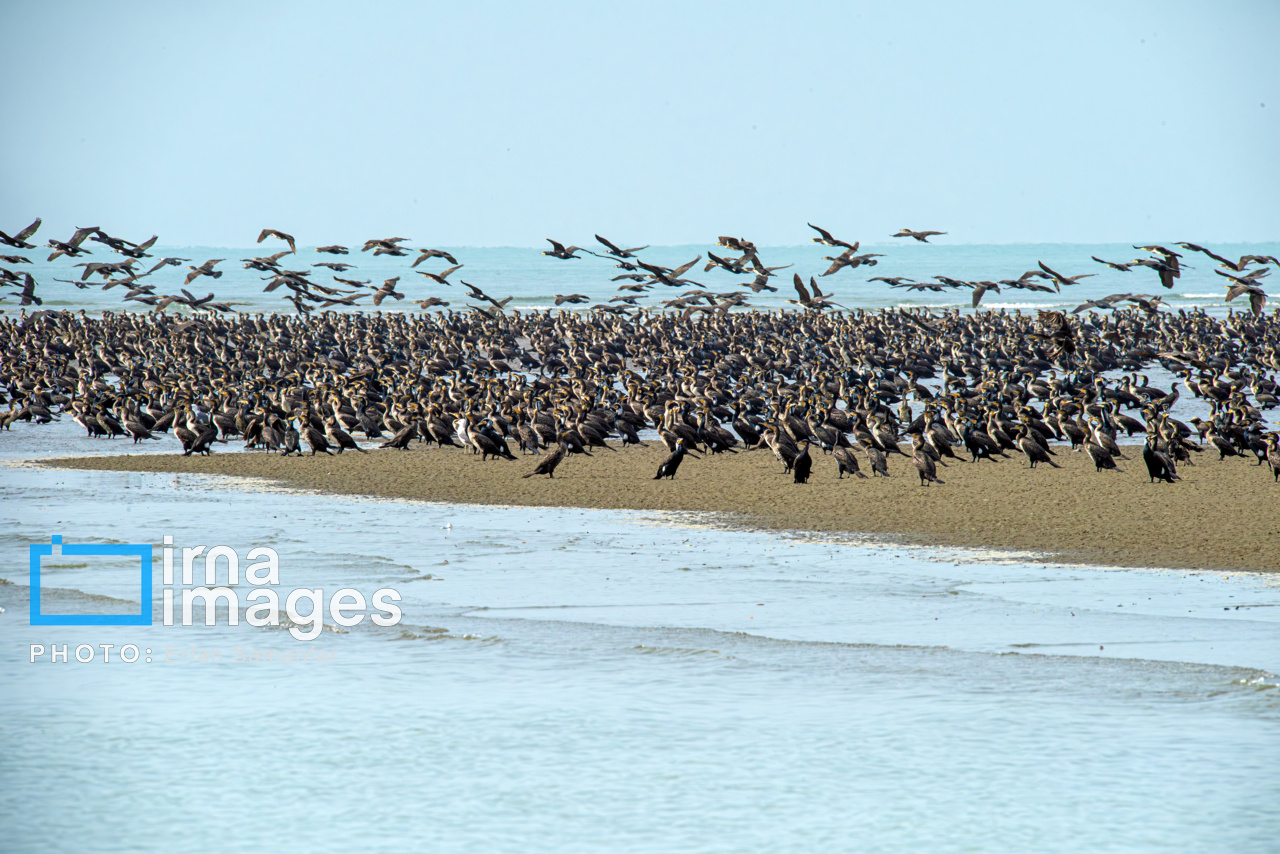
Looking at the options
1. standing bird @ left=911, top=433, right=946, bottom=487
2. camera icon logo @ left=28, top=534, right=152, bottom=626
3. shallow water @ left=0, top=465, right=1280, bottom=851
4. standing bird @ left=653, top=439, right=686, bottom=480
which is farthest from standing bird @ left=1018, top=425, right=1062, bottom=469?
camera icon logo @ left=28, top=534, right=152, bottom=626

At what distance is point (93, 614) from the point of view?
40.7ft

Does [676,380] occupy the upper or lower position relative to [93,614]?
upper

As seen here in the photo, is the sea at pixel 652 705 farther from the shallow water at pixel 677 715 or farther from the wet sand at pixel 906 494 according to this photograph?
the wet sand at pixel 906 494

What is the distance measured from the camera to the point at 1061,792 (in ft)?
26.2

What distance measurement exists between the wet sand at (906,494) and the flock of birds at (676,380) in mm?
533

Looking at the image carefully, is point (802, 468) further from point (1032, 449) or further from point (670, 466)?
point (1032, 449)

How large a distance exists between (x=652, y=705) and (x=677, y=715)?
0.89ft

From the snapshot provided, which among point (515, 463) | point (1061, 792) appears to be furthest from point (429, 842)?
point (515, 463)

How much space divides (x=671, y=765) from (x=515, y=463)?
642 inches

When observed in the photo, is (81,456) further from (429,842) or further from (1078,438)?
(429,842)

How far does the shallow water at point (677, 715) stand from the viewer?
7645mm

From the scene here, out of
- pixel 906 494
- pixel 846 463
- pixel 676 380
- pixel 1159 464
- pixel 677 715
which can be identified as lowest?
pixel 677 715

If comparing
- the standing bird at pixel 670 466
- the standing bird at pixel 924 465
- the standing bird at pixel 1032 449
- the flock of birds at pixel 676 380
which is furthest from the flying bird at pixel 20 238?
the standing bird at pixel 1032 449

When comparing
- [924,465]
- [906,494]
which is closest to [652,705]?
[906,494]
